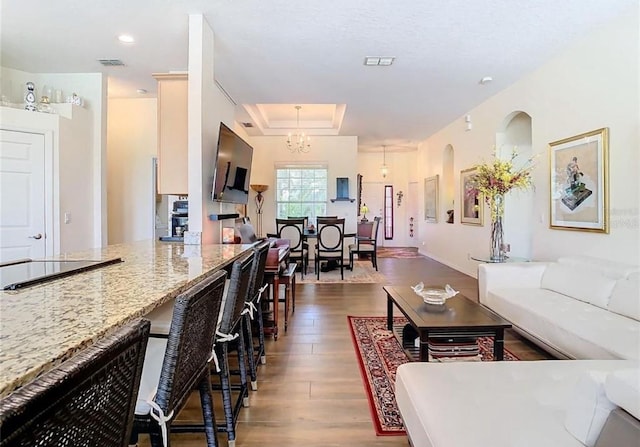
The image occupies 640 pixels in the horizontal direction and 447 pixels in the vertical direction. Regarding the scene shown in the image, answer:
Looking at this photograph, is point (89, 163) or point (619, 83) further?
point (89, 163)

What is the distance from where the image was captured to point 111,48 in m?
3.87

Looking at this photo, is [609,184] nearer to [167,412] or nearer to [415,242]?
[167,412]

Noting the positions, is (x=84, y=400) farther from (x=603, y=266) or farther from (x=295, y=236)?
(x=295, y=236)

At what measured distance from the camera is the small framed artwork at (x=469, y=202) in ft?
19.4

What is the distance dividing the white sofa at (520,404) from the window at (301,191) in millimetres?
6721

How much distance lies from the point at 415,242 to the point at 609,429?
34.4 ft

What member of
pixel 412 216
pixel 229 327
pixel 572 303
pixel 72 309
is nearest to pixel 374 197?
pixel 412 216

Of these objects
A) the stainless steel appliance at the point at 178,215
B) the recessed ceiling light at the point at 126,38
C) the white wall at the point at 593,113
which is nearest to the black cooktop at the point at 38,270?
the recessed ceiling light at the point at 126,38

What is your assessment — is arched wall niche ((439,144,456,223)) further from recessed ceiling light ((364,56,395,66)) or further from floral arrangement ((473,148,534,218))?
recessed ceiling light ((364,56,395,66))

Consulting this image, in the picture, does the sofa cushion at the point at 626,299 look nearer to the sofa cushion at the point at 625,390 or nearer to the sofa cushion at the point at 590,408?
the sofa cushion at the point at 590,408

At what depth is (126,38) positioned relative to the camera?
11.9 feet

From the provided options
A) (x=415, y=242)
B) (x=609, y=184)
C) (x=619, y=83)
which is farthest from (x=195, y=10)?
(x=415, y=242)

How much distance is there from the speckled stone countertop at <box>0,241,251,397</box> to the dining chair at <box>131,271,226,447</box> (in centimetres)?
12

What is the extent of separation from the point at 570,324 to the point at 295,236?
196 inches
